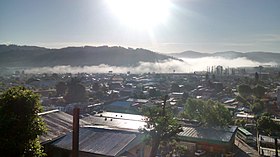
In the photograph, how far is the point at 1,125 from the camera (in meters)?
4.81

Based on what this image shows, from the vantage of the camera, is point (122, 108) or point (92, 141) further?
point (122, 108)

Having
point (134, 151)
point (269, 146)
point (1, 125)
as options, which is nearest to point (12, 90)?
point (1, 125)

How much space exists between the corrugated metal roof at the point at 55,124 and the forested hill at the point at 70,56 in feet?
378

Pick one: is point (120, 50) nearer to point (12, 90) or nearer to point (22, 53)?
point (22, 53)

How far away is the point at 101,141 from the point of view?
781 centimetres

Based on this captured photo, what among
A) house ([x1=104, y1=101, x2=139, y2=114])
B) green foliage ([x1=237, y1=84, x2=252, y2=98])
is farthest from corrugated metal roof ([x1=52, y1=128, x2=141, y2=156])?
green foliage ([x1=237, y1=84, x2=252, y2=98])

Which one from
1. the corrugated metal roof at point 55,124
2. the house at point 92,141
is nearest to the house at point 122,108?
the corrugated metal roof at point 55,124

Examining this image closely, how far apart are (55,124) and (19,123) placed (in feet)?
13.2

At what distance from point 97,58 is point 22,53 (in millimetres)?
37889

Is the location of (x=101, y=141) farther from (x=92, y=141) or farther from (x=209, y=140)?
(x=209, y=140)

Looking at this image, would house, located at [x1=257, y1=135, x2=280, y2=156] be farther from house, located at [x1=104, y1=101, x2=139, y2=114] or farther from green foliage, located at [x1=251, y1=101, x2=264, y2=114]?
house, located at [x1=104, y1=101, x2=139, y2=114]

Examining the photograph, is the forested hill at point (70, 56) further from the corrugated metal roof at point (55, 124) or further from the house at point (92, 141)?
the house at point (92, 141)

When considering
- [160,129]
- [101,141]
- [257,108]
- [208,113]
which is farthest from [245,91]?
[101,141]

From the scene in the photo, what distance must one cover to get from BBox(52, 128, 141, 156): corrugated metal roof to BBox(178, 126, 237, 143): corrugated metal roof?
541 centimetres
